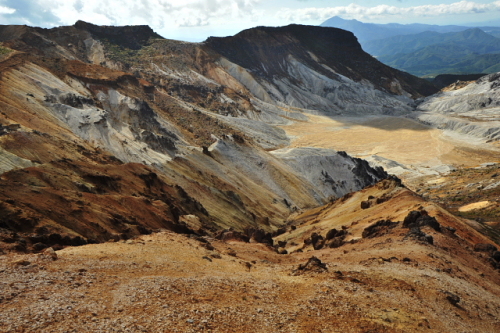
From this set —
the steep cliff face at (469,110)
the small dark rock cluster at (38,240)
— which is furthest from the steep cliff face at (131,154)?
the steep cliff face at (469,110)

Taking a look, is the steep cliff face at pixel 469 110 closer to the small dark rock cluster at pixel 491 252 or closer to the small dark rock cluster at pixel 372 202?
the small dark rock cluster at pixel 372 202

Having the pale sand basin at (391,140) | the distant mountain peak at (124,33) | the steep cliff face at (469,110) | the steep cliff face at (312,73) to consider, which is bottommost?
the pale sand basin at (391,140)

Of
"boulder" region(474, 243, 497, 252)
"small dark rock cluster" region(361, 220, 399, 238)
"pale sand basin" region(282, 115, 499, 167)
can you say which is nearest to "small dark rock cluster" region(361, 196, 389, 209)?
"small dark rock cluster" region(361, 220, 399, 238)

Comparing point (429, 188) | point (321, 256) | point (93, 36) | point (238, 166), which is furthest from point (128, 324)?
point (93, 36)

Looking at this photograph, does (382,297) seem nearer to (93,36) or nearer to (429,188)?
(429,188)

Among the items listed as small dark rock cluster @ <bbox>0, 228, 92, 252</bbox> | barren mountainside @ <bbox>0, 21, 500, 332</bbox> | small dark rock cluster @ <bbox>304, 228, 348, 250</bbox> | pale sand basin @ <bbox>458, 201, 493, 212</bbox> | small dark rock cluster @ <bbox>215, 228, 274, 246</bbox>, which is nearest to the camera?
barren mountainside @ <bbox>0, 21, 500, 332</bbox>

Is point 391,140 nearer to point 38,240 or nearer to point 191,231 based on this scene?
point 191,231

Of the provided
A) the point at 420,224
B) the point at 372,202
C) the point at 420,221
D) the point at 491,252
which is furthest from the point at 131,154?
the point at 491,252

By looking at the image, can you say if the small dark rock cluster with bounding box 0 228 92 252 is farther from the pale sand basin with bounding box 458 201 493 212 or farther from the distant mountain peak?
the distant mountain peak

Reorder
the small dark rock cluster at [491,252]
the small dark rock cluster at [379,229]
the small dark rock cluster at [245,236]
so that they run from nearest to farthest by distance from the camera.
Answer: the small dark rock cluster at [491,252] < the small dark rock cluster at [379,229] < the small dark rock cluster at [245,236]
